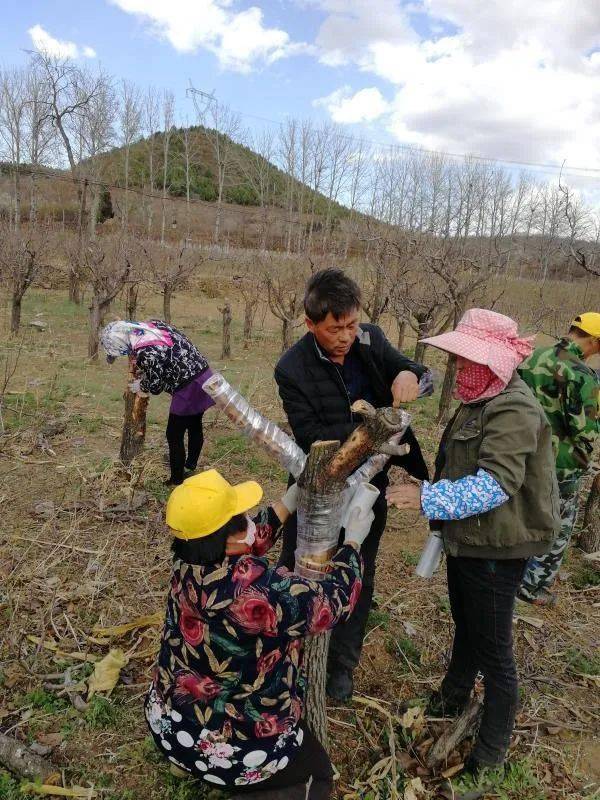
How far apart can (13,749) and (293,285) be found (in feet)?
38.0

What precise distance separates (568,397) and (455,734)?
1714 mm

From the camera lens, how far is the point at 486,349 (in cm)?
170

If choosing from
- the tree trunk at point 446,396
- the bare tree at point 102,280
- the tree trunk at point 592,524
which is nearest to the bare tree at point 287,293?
the bare tree at point 102,280

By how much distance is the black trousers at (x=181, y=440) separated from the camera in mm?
4293

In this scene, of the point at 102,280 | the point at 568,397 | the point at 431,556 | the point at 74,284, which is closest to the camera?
the point at 431,556

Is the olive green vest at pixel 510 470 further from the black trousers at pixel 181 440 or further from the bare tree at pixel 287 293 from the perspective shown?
the bare tree at pixel 287 293

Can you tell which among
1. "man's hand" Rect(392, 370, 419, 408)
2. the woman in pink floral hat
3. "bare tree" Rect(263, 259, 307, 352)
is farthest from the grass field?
"bare tree" Rect(263, 259, 307, 352)

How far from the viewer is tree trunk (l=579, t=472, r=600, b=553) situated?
3.97m

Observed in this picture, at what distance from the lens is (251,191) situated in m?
42.5

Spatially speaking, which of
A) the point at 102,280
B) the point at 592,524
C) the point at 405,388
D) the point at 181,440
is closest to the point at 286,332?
the point at 102,280

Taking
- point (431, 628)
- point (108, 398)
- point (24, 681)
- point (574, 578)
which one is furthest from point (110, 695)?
point (108, 398)

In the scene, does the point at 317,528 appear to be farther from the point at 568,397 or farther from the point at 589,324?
the point at 589,324

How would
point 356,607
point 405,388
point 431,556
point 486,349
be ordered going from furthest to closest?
point 356,607 → point 431,556 → point 405,388 → point 486,349

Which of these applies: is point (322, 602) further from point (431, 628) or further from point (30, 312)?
point (30, 312)
